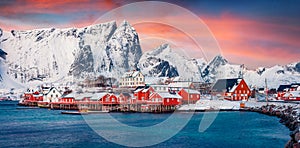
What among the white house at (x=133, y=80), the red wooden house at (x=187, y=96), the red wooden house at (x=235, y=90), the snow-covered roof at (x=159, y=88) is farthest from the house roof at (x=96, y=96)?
the white house at (x=133, y=80)

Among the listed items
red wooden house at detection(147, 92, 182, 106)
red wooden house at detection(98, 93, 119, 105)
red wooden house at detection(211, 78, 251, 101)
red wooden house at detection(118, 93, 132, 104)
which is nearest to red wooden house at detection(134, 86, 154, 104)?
red wooden house at detection(118, 93, 132, 104)

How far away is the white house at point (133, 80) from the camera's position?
98.8 meters

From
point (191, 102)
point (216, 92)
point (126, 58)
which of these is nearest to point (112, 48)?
point (126, 58)

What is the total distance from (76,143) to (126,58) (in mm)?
163366

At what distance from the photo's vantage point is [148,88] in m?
63.0

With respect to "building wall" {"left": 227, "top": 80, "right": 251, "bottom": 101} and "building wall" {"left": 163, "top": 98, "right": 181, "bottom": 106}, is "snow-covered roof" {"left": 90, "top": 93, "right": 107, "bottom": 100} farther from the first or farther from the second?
"building wall" {"left": 227, "top": 80, "right": 251, "bottom": 101}

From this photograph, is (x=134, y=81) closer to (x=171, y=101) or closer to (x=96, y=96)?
(x=96, y=96)

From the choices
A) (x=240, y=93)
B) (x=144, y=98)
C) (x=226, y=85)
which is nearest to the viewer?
(x=144, y=98)

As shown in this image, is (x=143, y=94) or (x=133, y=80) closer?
(x=143, y=94)

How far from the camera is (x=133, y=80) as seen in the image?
10088 cm

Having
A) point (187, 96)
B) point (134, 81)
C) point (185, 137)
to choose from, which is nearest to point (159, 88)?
point (187, 96)

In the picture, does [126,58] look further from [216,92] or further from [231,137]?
[231,137]

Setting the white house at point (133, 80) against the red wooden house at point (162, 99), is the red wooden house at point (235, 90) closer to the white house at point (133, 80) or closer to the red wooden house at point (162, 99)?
the red wooden house at point (162, 99)

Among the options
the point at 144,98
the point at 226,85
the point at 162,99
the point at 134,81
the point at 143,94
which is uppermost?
the point at 134,81
